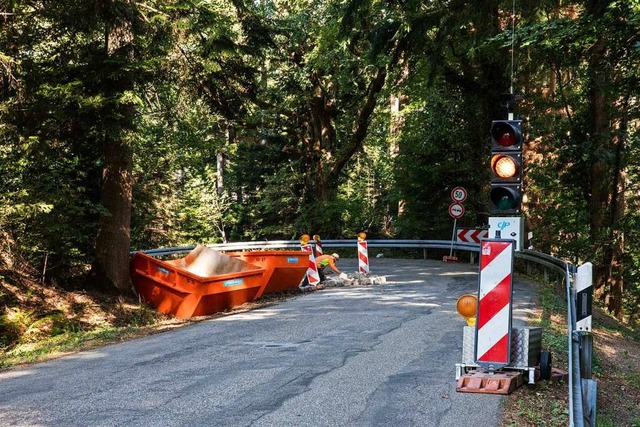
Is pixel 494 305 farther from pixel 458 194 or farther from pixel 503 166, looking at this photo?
pixel 458 194

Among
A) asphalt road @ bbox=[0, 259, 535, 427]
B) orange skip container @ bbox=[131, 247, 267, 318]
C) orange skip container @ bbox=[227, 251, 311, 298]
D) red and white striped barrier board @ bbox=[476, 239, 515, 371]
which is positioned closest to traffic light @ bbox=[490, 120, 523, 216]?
red and white striped barrier board @ bbox=[476, 239, 515, 371]

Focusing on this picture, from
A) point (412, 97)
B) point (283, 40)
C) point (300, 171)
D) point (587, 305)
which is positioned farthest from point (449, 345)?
point (300, 171)

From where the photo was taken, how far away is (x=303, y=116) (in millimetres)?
31578

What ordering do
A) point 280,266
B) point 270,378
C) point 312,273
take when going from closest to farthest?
point 270,378
point 280,266
point 312,273

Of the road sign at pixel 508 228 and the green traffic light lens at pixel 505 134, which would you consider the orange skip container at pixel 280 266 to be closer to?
the road sign at pixel 508 228

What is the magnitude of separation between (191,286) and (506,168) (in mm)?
8663

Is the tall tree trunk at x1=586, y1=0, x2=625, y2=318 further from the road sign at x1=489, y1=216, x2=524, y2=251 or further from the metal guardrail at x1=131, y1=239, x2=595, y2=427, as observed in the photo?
the road sign at x1=489, y1=216, x2=524, y2=251

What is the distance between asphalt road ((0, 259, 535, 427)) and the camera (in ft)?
19.3

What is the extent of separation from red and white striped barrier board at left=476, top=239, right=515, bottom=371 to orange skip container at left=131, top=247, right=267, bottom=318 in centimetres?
802

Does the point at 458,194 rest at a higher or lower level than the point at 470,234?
higher

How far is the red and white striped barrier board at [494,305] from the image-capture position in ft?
22.0

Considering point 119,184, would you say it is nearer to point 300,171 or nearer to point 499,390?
point 499,390

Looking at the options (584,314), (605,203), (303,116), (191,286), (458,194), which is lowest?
(191,286)

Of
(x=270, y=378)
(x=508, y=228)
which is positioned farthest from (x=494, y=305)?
(x=270, y=378)
